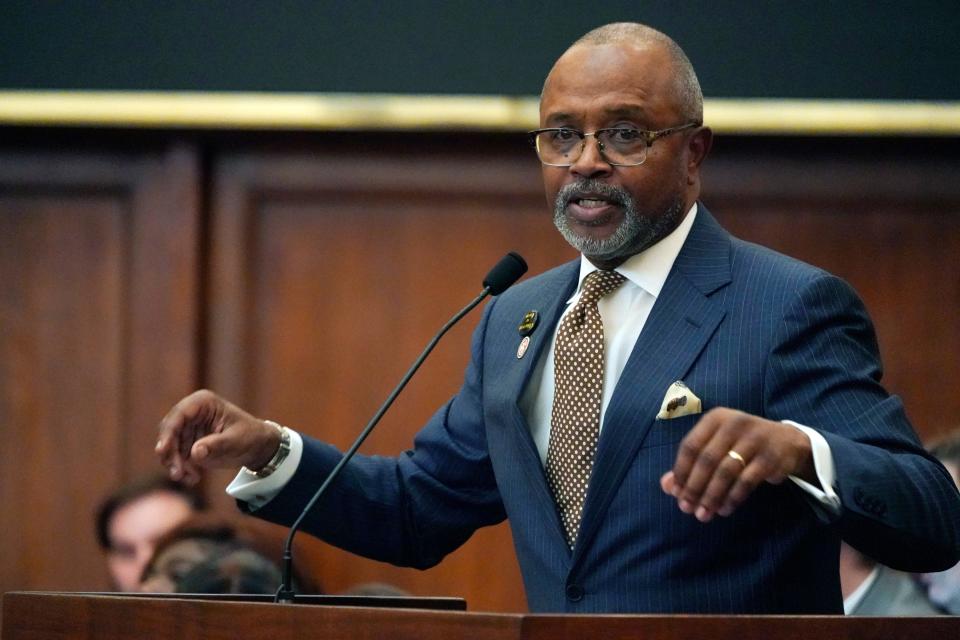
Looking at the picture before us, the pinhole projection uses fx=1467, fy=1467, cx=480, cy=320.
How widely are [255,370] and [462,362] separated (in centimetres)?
59

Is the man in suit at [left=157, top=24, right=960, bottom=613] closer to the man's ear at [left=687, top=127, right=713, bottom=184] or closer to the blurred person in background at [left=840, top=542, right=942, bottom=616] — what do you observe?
the man's ear at [left=687, top=127, right=713, bottom=184]

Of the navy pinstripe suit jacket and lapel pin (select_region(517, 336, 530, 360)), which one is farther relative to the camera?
lapel pin (select_region(517, 336, 530, 360))

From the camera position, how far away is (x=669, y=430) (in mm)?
2057

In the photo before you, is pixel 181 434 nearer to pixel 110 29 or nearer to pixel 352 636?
pixel 352 636

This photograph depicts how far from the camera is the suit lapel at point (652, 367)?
2061 millimetres

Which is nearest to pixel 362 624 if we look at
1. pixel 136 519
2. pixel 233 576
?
pixel 233 576

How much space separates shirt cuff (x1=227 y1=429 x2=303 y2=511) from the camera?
220cm

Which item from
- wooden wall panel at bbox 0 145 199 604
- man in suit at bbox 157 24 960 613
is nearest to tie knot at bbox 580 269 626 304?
man in suit at bbox 157 24 960 613

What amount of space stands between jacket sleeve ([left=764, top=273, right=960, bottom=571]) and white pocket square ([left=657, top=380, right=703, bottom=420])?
0.10 metres

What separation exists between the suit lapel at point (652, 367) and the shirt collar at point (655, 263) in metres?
0.05

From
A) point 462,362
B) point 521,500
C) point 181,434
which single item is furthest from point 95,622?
point 462,362

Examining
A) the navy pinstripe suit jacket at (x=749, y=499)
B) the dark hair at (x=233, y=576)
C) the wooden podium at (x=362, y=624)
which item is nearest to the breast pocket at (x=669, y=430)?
the navy pinstripe suit jacket at (x=749, y=499)

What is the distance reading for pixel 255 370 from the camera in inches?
164

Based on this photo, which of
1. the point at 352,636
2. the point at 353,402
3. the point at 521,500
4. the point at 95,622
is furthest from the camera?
the point at 353,402
